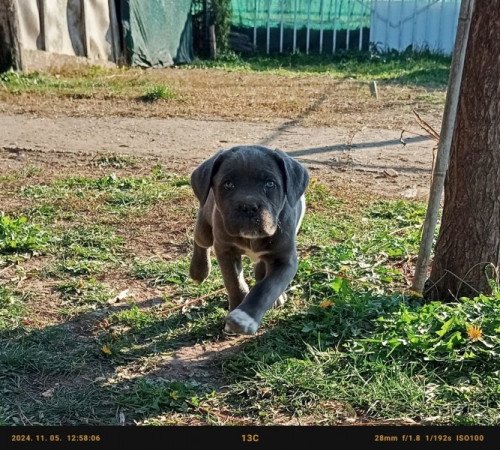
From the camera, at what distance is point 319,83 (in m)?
16.7

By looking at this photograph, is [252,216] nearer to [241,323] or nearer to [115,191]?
[241,323]

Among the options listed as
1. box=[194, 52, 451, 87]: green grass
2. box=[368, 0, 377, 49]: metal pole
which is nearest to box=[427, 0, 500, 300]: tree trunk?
box=[194, 52, 451, 87]: green grass

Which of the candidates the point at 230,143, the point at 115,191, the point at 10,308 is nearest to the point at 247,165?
the point at 10,308

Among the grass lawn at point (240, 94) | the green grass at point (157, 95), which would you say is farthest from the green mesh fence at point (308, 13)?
the green grass at point (157, 95)

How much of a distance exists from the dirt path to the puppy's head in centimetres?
371

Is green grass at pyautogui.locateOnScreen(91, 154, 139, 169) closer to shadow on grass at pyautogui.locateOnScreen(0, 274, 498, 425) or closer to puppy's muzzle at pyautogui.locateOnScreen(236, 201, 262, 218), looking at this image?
shadow on grass at pyautogui.locateOnScreen(0, 274, 498, 425)

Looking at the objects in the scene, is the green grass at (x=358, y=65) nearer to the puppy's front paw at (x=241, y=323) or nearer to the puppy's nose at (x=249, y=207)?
the puppy's nose at (x=249, y=207)

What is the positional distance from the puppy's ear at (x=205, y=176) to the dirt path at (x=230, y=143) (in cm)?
385

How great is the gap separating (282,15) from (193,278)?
738 inches

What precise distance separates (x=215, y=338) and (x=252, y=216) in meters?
0.95

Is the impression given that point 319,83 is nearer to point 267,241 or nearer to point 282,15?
point 282,15

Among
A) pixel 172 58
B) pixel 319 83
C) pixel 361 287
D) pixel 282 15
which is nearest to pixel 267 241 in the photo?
pixel 361 287

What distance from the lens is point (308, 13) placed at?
23.1m

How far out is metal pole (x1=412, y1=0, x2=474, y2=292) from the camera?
475cm
